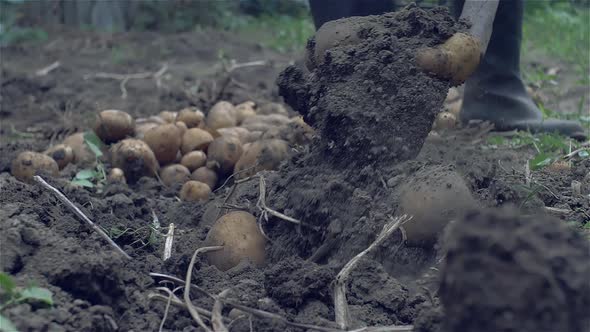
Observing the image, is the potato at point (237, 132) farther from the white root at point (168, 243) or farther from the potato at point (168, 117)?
the white root at point (168, 243)

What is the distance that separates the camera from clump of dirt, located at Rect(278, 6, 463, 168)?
2301 mm

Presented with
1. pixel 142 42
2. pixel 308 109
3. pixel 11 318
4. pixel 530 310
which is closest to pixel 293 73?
pixel 308 109

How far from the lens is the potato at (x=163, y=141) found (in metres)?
3.54

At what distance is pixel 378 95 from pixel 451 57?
0.24 metres

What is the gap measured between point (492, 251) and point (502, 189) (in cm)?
97

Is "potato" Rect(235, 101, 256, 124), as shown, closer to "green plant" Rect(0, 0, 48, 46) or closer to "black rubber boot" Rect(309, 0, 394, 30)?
"black rubber boot" Rect(309, 0, 394, 30)

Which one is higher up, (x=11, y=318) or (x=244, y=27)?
(x=11, y=318)

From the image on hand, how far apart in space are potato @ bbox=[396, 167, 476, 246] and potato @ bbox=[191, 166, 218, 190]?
1340 millimetres

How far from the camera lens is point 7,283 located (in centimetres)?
172

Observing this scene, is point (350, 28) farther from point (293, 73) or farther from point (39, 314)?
point (39, 314)

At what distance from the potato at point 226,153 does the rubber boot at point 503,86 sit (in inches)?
48.0

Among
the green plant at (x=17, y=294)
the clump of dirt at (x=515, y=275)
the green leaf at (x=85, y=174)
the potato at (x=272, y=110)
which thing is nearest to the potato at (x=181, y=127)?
the green leaf at (x=85, y=174)

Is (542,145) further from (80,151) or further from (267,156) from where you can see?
(80,151)

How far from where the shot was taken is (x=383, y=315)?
2.02m
